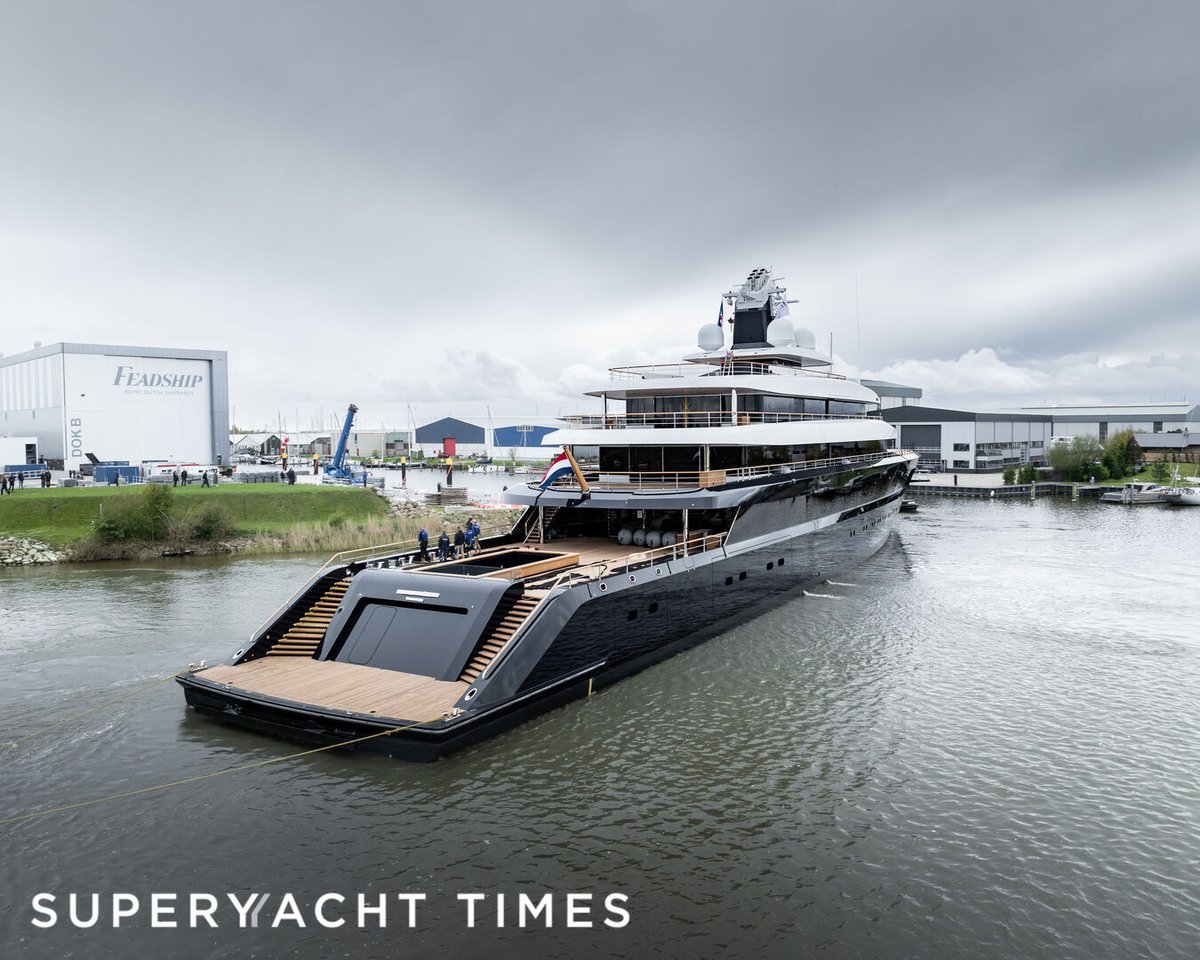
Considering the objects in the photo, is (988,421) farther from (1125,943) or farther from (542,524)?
(1125,943)

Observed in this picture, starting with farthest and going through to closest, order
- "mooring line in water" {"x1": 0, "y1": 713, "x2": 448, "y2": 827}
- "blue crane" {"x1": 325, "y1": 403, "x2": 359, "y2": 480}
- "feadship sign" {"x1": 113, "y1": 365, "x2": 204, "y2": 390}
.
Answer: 1. "blue crane" {"x1": 325, "y1": 403, "x2": 359, "y2": 480}
2. "feadship sign" {"x1": 113, "y1": 365, "x2": 204, "y2": 390}
3. "mooring line in water" {"x1": 0, "y1": 713, "x2": 448, "y2": 827}

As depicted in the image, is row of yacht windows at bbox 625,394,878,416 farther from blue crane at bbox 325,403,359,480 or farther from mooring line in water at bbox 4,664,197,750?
blue crane at bbox 325,403,359,480

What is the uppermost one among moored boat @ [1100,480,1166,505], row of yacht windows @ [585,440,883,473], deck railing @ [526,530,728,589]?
row of yacht windows @ [585,440,883,473]

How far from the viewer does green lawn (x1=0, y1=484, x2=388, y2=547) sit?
4200 cm

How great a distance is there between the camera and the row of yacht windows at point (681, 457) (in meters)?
28.0

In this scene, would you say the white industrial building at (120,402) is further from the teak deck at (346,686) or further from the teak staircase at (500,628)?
the teak staircase at (500,628)

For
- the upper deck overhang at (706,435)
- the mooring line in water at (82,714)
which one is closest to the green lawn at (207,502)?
the upper deck overhang at (706,435)

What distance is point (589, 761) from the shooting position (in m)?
14.9

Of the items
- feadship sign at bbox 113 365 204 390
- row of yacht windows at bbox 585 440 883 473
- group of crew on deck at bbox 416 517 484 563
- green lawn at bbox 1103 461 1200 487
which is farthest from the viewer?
green lawn at bbox 1103 461 1200 487

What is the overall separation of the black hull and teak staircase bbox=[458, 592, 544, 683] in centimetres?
73

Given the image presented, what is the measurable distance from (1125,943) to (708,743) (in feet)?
24.7

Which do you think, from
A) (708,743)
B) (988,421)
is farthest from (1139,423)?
(708,743)

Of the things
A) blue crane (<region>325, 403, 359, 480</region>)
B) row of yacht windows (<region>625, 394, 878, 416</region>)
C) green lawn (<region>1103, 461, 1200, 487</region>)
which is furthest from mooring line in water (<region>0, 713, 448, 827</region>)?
green lawn (<region>1103, 461, 1200, 487</region>)

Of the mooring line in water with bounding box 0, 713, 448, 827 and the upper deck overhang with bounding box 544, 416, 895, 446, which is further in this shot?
the upper deck overhang with bounding box 544, 416, 895, 446
